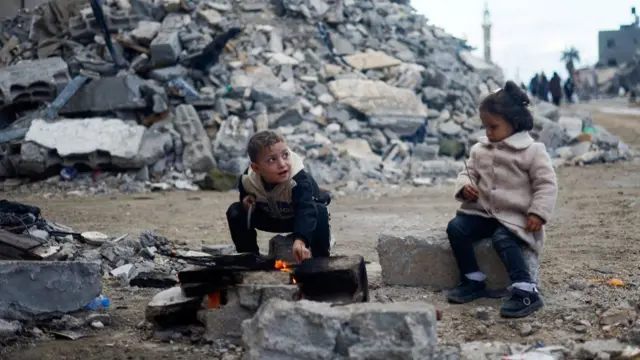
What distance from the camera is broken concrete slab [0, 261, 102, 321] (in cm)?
399

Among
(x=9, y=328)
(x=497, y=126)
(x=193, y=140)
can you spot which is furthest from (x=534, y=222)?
(x=193, y=140)

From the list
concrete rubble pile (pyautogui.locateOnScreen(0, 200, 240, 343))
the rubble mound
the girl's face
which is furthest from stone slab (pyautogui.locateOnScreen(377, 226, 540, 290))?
the rubble mound

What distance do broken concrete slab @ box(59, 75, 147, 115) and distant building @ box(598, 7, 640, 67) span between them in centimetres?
5592

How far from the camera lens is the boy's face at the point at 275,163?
4.32 meters

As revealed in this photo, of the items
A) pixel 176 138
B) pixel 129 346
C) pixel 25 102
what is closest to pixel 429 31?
pixel 176 138

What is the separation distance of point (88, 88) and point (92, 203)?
3.75 m

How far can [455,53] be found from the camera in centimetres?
1859

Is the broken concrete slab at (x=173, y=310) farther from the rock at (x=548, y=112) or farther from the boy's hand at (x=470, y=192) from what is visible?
the rock at (x=548, y=112)

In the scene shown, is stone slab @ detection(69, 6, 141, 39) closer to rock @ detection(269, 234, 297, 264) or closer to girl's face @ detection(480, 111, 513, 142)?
rock @ detection(269, 234, 297, 264)

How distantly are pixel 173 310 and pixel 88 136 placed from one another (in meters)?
9.36

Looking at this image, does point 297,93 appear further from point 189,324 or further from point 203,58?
point 189,324

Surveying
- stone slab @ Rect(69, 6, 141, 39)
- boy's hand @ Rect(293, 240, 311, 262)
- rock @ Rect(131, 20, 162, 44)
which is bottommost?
boy's hand @ Rect(293, 240, 311, 262)

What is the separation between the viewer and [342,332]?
3.04m

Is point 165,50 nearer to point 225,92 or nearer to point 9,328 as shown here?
point 225,92
